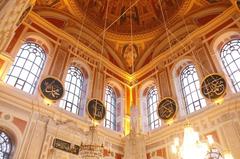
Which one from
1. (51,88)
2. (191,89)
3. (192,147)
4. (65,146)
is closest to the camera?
(192,147)

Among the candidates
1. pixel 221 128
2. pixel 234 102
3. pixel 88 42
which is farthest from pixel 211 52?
pixel 88 42

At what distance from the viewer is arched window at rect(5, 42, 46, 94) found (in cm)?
916

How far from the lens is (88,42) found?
44.8 ft

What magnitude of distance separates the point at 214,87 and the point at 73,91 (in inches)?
246

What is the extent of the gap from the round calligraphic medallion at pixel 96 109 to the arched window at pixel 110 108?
0.73m

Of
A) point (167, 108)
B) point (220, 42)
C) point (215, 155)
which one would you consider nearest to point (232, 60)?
point (220, 42)

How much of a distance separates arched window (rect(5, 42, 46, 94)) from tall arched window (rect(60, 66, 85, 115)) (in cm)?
144

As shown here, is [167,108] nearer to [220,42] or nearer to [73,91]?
[220,42]

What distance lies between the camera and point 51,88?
9656 mm

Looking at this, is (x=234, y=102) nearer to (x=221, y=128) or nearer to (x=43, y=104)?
(x=221, y=128)

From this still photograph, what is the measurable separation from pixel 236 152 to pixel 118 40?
30.7 ft

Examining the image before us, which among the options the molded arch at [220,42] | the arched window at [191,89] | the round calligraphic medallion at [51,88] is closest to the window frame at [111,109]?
the round calligraphic medallion at [51,88]

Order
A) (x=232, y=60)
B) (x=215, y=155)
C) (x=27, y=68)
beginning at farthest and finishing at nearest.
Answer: (x=232, y=60) < (x=27, y=68) < (x=215, y=155)

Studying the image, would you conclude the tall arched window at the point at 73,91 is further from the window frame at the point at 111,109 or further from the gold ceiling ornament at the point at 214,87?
the gold ceiling ornament at the point at 214,87
